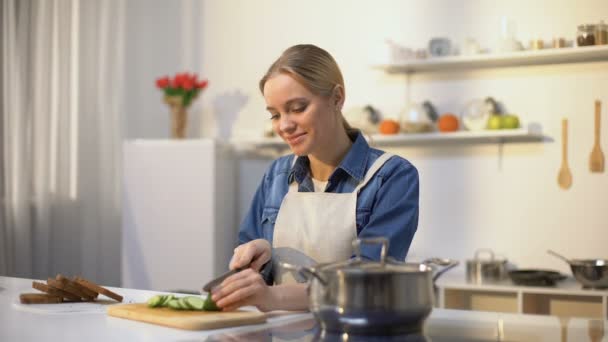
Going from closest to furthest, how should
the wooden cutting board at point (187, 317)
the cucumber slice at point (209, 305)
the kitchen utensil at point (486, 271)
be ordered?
the wooden cutting board at point (187, 317), the cucumber slice at point (209, 305), the kitchen utensil at point (486, 271)

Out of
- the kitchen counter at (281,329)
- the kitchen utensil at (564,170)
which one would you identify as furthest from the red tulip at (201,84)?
the kitchen counter at (281,329)

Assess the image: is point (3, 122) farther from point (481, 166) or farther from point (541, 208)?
point (541, 208)

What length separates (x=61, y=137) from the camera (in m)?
4.86

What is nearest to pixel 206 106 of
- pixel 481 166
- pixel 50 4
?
pixel 50 4

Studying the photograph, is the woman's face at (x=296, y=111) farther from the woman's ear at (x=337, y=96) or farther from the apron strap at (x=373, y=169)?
the apron strap at (x=373, y=169)

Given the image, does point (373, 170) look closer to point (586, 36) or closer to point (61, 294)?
point (61, 294)

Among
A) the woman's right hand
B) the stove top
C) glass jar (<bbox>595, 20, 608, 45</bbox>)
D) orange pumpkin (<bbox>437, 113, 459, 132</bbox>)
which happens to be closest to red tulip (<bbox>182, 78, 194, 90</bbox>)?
orange pumpkin (<bbox>437, 113, 459, 132</bbox>)

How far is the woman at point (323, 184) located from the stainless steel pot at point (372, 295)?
0.52m

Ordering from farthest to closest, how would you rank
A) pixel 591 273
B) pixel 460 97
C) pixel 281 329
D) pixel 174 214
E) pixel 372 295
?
pixel 174 214 < pixel 460 97 < pixel 591 273 < pixel 281 329 < pixel 372 295

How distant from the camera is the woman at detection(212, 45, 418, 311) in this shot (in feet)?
6.23

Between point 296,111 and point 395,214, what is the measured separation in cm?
34

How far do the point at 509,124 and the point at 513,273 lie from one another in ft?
2.70

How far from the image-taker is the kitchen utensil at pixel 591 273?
356cm

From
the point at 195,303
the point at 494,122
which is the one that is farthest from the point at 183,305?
the point at 494,122
